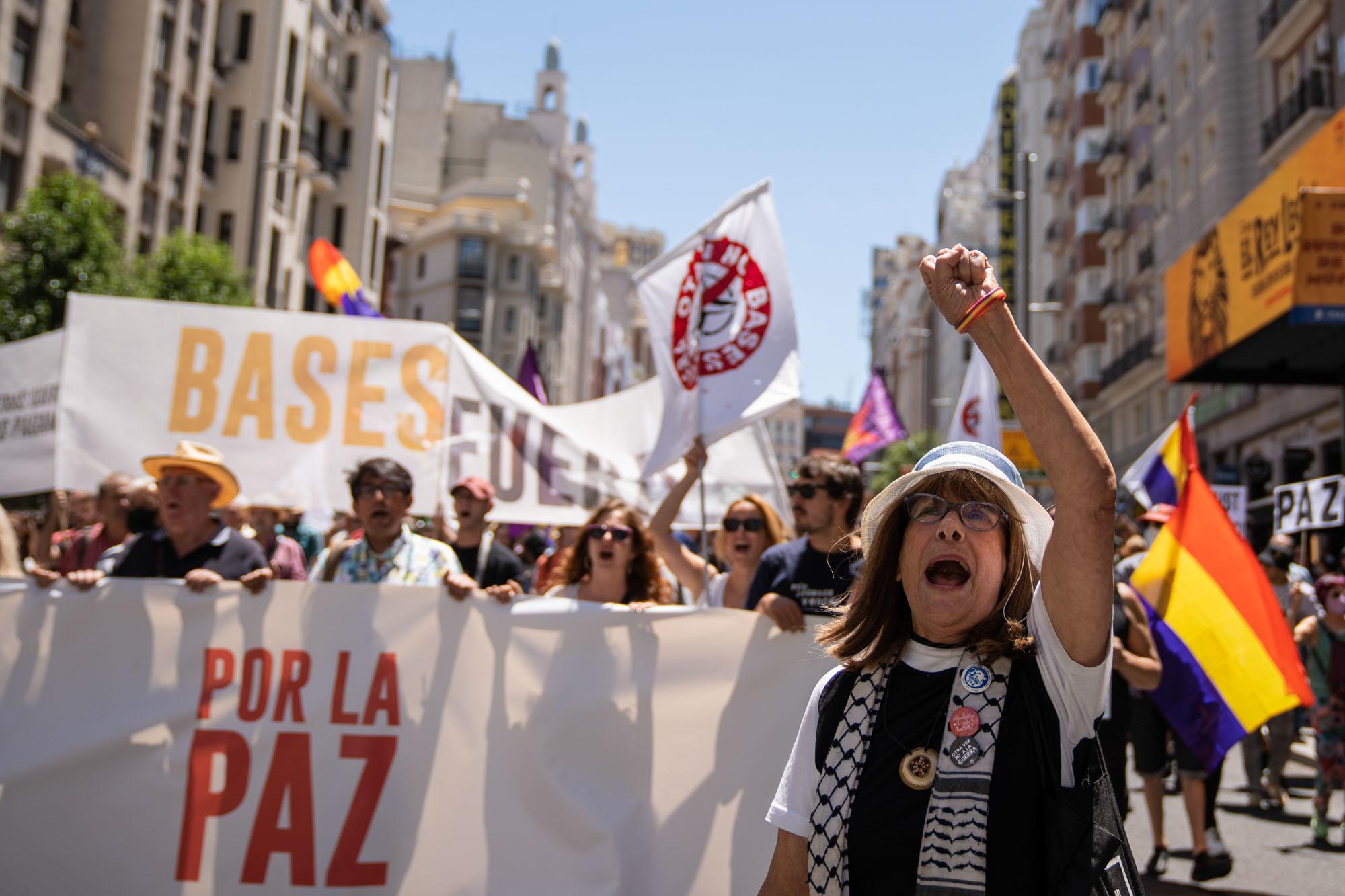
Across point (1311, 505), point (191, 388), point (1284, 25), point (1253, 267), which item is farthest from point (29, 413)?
point (1284, 25)

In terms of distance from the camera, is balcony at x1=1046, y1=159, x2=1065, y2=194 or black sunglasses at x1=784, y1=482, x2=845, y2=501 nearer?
black sunglasses at x1=784, y1=482, x2=845, y2=501

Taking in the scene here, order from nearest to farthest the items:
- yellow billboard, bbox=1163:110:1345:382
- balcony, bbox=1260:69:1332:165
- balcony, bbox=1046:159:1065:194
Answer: yellow billboard, bbox=1163:110:1345:382
balcony, bbox=1260:69:1332:165
balcony, bbox=1046:159:1065:194

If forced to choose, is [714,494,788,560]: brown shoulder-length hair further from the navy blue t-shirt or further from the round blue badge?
the round blue badge

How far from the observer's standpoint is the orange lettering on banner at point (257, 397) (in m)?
8.45

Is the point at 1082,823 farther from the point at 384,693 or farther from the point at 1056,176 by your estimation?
the point at 1056,176

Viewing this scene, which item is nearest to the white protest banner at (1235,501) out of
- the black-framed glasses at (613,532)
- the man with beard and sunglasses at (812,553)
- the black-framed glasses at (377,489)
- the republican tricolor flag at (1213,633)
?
the republican tricolor flag at (1213,633)

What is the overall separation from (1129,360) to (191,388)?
35.2 m

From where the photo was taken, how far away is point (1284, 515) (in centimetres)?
1362

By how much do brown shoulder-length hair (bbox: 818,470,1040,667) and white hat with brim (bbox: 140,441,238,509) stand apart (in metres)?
4.34

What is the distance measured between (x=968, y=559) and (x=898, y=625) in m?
0.24

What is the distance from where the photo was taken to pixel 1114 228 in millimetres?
42938

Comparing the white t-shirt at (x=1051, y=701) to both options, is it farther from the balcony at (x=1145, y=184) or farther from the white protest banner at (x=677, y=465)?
the balcony at (x=1145, y=184)

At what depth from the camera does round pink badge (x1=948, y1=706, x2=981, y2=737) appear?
92.9 inches

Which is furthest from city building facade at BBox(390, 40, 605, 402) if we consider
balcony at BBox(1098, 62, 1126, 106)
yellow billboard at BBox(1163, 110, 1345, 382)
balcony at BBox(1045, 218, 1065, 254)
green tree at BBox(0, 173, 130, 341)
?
yellow billboard at BBox(1163, 110, 1345, 382)
